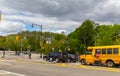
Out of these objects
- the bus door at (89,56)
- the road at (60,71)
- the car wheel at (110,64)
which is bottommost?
the road at (60,71)

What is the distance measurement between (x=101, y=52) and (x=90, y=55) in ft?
7.05

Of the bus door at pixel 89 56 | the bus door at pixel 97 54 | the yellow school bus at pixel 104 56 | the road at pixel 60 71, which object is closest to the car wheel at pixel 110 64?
the yellow school bus at pixel 104 56

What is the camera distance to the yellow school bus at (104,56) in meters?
34.0

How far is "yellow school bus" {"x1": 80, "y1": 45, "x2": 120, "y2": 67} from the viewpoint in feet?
112

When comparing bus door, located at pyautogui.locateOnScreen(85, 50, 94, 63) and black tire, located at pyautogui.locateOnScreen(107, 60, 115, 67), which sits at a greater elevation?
bus door, located at pyautogui.locateOnScreen(85, 50, 94, 63)

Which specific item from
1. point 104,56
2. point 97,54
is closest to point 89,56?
point 97,54

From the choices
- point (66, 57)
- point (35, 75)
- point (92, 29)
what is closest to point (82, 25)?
point (92, 29)

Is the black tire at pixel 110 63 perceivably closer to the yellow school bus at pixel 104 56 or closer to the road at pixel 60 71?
the yellow school bus at pixel 104 56

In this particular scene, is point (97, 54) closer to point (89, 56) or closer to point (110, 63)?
point (89, 56)

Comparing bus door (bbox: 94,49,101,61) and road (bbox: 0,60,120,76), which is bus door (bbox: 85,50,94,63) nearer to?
bus door (bbox: 94,49,101,61)

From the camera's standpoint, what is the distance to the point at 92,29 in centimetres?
11725

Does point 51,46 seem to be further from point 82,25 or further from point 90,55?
point 90,55

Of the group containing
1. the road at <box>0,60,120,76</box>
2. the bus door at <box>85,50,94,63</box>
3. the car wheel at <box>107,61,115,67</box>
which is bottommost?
the road at <box>0,60,120,76</box>

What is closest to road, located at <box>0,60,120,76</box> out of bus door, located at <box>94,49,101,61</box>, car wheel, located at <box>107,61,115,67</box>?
car wheel, located at <box>107,61,115,67</box>
